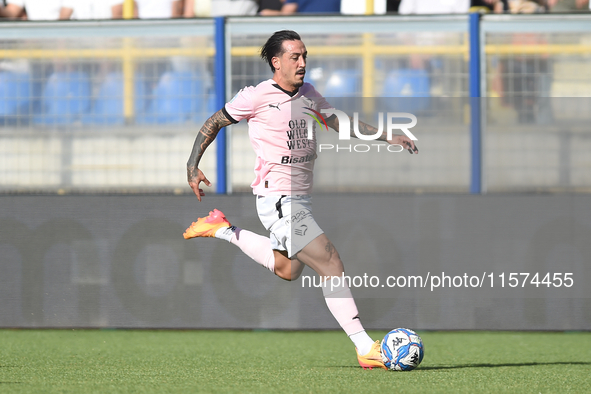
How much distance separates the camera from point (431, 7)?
742cm

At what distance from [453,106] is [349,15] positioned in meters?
1.16

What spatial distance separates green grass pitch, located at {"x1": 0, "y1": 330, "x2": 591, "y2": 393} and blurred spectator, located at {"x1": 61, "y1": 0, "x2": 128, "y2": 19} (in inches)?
107

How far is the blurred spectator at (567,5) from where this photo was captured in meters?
7.29

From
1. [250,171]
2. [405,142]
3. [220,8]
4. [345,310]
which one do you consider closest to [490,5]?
[220,8]

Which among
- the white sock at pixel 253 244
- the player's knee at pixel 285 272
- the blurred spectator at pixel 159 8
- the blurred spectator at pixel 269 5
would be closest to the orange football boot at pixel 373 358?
the player's knee at pixel 285 272

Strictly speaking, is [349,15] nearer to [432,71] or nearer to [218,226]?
[432,71]

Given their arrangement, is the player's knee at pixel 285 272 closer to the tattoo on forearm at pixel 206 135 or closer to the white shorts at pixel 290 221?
the white shorts at pixel 290 221

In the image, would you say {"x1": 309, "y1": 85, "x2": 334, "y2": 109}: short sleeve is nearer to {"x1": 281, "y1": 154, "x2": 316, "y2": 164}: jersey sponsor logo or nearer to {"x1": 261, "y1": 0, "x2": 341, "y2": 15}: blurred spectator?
{"x1": 281, "y1": 154, "x2": 316, "y2": 164}: jersey sponsor logo

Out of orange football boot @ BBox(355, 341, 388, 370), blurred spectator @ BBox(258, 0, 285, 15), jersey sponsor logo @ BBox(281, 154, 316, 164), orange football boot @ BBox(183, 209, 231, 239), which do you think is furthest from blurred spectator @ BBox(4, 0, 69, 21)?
orange football boot @ BBox(355, 341, 388, 370)

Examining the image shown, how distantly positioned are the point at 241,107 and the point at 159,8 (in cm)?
258

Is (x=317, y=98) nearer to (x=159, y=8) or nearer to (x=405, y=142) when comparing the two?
(x=405, y=142)


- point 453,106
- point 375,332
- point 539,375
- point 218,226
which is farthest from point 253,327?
point 539,375

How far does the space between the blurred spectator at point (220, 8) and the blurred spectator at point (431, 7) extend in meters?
1.29

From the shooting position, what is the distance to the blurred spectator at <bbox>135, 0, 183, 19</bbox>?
7.63 meters
